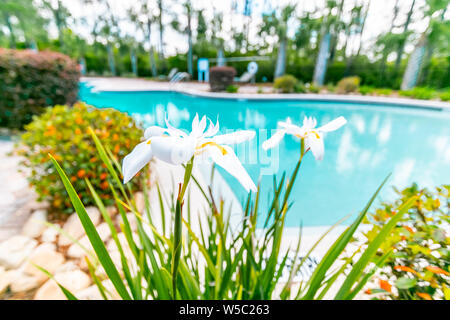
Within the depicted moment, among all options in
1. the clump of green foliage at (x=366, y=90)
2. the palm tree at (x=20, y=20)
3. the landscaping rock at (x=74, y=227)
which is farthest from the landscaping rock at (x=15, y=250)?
the clump of green foliage at (x=366, y=90)

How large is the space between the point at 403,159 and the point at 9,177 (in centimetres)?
479

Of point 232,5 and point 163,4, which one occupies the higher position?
point 163,4

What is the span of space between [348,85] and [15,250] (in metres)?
9.45

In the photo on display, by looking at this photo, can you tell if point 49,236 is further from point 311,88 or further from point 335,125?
point 311,88

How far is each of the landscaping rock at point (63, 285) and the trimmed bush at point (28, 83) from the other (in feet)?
10.9

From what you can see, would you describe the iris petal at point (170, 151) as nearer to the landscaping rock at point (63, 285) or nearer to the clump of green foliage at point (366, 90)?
the landscaping rock at point (63, 285)

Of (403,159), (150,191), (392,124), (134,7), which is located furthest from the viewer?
(392,124)

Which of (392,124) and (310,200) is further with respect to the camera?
Answer: (392,124)

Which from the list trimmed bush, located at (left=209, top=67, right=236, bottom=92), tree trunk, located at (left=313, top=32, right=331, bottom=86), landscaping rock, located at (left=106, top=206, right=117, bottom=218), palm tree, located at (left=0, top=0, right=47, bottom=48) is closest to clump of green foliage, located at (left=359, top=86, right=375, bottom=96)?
tree trunk, located at (left=313, top=32, right=331, bottom=86)

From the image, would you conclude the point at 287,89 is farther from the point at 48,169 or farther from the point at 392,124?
the point at 48,169

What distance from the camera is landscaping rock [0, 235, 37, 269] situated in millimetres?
1387

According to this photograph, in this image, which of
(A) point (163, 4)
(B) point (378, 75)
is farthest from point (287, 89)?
(A) point (163, 4)
